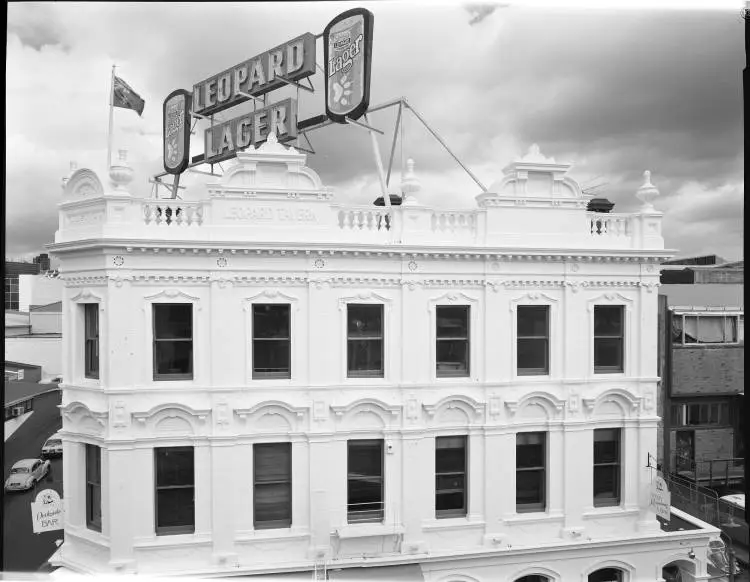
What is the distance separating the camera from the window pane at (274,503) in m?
6.67

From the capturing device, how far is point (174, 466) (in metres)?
6.49

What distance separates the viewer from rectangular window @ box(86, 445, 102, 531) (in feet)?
21.7

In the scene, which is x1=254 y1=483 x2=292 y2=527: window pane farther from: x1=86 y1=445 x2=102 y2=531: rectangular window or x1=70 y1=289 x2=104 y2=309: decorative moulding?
x1=70 y1=289 x2=104 y2=309: decorative moulding

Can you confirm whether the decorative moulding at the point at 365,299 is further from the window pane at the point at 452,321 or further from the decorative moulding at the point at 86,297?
the decorative moulding at the point at 86,297

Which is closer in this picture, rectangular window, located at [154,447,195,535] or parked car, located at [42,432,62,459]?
rectangular window, located at [154,447,195,535]

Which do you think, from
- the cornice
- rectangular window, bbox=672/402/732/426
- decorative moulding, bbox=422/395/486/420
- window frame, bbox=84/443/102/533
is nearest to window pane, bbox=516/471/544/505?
decorative moulding, bbox=422/395/486/420

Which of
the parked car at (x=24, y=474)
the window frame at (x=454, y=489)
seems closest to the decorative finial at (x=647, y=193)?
the window frame at (x=454, y=489)

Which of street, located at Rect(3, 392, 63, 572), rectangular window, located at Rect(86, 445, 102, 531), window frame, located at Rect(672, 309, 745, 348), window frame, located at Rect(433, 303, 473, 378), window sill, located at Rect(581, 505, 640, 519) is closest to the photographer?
rectangular window, located at Rect(86, 445, 102, 531)

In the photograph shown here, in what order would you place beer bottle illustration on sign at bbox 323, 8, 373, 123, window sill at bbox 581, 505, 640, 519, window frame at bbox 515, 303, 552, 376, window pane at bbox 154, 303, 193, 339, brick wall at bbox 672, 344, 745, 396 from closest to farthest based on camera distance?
beer bottle illustration on sign at bbox 323, 8, 373, 123 < window pane at bbox 154, 303, 193, 339 < window frame at bbox 515, 303, 552, 376 < window sill at bbox 581, 505, 640, 519 < brick wall at bbox 672, 344, 745, 396

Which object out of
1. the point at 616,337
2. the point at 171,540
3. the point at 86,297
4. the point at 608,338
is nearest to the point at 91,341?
the point at 86,297

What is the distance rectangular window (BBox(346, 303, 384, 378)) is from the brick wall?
16.9ft

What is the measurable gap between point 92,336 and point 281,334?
→ 227 cm

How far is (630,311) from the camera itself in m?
7.31

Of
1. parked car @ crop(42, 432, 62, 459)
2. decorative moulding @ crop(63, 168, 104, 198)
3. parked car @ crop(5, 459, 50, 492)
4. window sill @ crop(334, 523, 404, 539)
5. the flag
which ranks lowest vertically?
window sill @ crop(334, 523, 404, 539)
